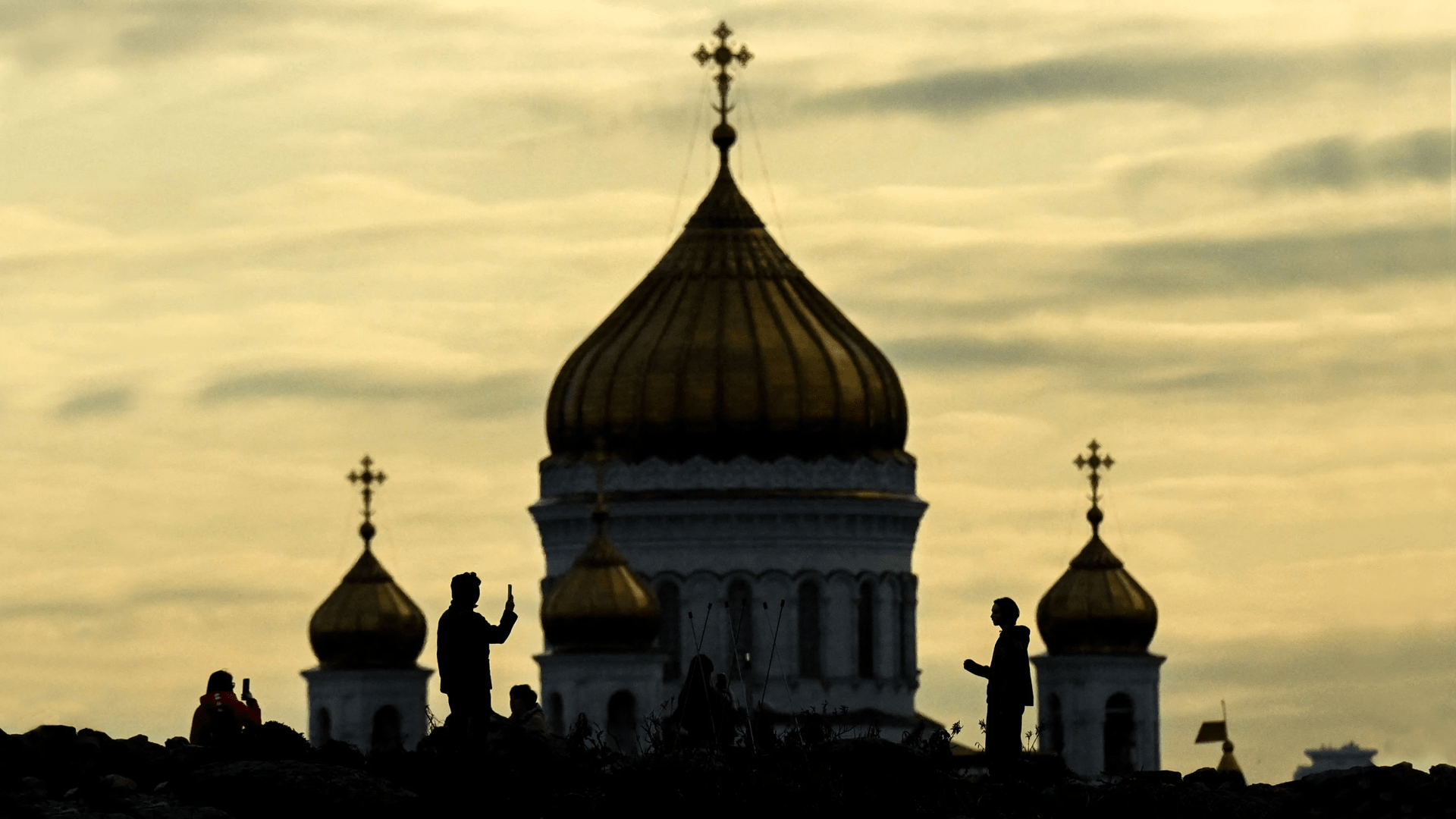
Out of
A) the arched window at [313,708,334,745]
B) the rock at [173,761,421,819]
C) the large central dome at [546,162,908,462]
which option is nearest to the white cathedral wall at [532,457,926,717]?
the large central dome at [546,162,908,462]

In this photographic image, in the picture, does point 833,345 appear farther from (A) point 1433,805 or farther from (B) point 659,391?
(A) point 1433,805

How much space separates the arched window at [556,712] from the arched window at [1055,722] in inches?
318

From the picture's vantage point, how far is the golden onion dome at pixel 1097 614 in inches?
3233

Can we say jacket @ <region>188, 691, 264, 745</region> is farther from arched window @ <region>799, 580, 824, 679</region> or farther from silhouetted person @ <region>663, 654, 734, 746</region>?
arched window @ <region>799, 580, 824, 679</region>

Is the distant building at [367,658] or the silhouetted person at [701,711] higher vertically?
the distant building at [367,658]

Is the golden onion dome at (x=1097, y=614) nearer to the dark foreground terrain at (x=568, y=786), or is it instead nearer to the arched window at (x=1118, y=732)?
the arched window at (x=1118, y=732)

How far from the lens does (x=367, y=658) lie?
83.2m

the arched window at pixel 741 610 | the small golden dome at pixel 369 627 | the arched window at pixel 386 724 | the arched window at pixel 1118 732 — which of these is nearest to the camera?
the arched window at pixel 741 610

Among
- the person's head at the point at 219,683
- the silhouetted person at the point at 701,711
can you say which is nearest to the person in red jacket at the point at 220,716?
the person's head at the point at 219,683

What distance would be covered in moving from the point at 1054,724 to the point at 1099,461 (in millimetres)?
4020

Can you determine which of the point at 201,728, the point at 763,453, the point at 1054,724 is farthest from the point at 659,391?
the point at 201,728

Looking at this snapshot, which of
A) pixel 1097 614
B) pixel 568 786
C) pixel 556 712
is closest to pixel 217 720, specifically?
pixel 568 786

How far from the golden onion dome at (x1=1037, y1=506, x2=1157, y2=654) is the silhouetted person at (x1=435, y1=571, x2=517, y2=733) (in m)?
49.0

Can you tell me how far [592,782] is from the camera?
34688 mm
